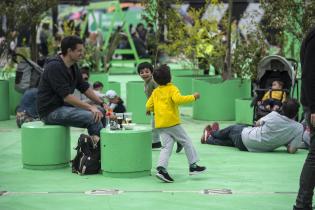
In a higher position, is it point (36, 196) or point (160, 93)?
point (160, 93)

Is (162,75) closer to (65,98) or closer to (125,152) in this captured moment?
(125,152)

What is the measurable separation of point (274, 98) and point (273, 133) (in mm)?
1893

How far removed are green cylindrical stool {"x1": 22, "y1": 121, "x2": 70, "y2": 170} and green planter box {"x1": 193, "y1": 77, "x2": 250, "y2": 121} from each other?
16.9 feet

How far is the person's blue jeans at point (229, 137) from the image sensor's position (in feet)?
34.9

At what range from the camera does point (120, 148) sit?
337 inches

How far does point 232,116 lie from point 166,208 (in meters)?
6.96

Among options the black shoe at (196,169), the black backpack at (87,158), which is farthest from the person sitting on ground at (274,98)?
the black backpack at (87,158)

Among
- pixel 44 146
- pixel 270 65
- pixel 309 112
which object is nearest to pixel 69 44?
pixel 44 146

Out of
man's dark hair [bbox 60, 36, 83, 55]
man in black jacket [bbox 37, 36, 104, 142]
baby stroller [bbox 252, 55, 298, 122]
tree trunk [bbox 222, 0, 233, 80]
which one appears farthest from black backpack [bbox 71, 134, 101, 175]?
tree trunk [bbox 222, 0, 233, 80]

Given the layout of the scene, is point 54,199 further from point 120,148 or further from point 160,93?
point 160,93

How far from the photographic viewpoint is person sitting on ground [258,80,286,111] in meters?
11.7

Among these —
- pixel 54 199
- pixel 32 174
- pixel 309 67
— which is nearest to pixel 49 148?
pixel 32 174

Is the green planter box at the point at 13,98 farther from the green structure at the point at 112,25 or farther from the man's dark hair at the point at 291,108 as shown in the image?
the green structure at the point at 112,25

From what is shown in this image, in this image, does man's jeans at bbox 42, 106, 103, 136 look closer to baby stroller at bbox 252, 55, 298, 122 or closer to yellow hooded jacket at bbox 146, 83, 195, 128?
yellow hooded jacket at bbox 146, 83, 195, 128
